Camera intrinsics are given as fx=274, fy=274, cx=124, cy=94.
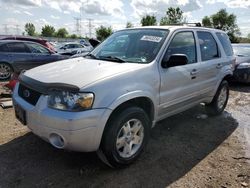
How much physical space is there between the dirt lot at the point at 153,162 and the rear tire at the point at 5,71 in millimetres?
4850

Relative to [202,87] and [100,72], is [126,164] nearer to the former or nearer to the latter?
[100,72]

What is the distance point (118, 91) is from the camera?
10.4 feet

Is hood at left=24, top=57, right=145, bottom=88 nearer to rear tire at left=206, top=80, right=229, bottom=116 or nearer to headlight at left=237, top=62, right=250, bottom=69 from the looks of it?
rear tire at left=206, top=80, right=229, bottom=116

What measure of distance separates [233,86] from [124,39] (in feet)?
19.9

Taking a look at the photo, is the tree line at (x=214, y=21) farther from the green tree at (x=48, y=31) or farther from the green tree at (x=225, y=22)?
the green tree at (x=48, y=31)

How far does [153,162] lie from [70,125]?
1438 millimetres

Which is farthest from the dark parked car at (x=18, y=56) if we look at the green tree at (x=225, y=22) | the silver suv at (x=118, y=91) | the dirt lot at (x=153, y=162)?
the green tree at (x=225, y=22)

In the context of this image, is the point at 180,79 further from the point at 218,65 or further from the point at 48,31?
the point at 48,31

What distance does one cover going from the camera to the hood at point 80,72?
314 cm

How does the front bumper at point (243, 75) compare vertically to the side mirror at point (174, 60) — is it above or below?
below

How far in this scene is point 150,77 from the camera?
143 inches

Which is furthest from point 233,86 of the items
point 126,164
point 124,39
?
point 126,164

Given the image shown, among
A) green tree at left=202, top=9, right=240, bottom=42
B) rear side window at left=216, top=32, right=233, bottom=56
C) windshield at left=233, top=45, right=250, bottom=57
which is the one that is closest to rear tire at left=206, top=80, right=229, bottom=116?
rear side window at left=216, top=32, right=233, bottom=56

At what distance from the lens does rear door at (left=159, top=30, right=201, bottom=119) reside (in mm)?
3953
